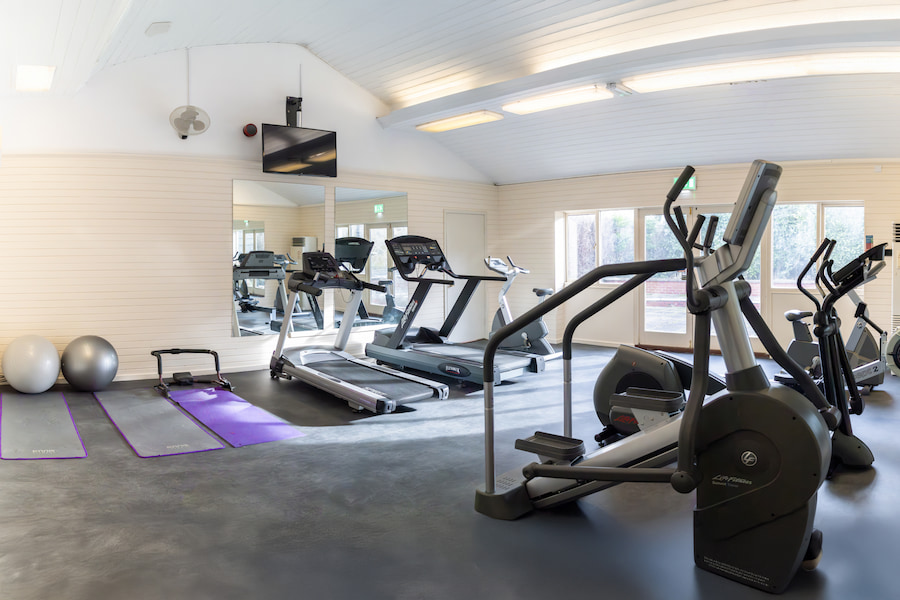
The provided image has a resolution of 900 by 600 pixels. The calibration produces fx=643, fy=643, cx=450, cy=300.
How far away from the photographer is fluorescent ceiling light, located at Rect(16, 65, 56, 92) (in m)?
6.08

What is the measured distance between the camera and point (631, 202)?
939 cm

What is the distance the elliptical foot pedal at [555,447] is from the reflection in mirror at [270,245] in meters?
→ 5.38

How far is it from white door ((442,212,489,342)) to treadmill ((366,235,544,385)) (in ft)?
6.82

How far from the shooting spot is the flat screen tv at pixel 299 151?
26.3 feet

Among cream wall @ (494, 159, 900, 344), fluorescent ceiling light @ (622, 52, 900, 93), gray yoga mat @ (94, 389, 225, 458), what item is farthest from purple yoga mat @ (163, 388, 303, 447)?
cream wall @ (494, 159, 900, 344)

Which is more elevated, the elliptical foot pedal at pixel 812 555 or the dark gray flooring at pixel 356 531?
the elliptical foot pedal at pixel 812 555

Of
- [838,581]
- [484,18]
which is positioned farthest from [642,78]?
[838,581]

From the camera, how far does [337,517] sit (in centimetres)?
362

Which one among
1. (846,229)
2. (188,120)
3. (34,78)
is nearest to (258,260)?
(188,120)

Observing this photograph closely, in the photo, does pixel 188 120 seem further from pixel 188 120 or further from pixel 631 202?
pixel 631 202

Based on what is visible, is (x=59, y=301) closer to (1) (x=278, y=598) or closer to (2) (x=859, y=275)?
(1) (x=278, y=598)

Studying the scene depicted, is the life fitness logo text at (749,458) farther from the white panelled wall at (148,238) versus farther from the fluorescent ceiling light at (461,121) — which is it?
the white panelled wall at (148,238)

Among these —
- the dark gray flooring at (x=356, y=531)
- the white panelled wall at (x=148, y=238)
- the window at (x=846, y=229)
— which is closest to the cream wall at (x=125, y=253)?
the white panelled wall at (x=148, y=238)

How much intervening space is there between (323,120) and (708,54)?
4.99 m
